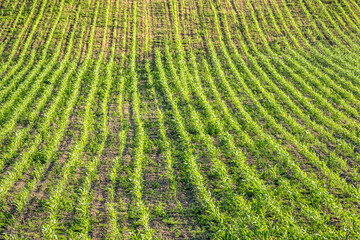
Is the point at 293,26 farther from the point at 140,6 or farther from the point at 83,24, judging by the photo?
the point at 83,24

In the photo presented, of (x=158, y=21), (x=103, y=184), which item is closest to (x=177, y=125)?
(x=103, y=184)

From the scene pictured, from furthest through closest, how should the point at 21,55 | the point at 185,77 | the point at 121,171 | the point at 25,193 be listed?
the point at 21,55 < the point at 185,77 < the point at 121,171 < the point at 25,193

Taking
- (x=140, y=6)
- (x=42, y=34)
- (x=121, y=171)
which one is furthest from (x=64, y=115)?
(x=140, y=6)

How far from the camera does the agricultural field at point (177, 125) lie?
31.5ft

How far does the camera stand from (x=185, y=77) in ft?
63.8

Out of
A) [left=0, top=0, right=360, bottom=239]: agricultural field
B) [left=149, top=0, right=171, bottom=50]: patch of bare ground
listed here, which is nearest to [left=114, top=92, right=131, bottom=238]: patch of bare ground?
[left=0, top=0, right=360, bottom=239]: agricultural field

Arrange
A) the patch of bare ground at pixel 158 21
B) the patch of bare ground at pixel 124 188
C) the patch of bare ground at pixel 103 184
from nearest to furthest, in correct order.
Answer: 1. the patch of bare ground at pixel 103 184
2. the patch of bare ground at pixel 124 188
3. the patch of bare ground at pixel 158 21

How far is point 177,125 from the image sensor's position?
14.7m

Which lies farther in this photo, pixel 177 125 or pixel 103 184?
pixel 177 125

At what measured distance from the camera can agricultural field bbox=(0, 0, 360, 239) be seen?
960cm

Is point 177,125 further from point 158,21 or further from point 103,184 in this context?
point 158,21

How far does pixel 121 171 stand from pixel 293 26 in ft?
75.5

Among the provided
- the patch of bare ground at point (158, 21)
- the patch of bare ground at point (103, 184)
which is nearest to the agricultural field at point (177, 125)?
the patch of bare ground at point (103, 184)

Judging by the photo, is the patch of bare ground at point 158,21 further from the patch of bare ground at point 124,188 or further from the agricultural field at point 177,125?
the patch of bare ground at point 124,188
